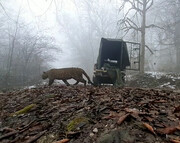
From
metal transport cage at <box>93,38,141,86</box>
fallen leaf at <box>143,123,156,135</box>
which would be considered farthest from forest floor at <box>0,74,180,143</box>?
metal transport cage at <box>93,38,141,86</box>

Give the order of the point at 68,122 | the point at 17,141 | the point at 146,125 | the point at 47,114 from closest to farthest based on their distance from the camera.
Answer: the point at 146,125, the point at 17,141, the point at 68,122, the point at 47,114

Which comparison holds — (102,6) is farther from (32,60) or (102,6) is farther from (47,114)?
(47,114)

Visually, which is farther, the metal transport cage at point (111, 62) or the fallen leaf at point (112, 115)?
the metal transport cage at point (111, 62)

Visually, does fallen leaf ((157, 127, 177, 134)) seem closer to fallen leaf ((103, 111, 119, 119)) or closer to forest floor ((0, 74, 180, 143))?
forest floor ((0, 74, 180, 143))

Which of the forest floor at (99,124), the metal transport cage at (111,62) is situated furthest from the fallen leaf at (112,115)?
the metal transport cage at (111,62)

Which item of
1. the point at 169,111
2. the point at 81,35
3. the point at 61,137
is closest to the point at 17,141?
the point at 61,137

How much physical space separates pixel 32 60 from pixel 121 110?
57.8 feet

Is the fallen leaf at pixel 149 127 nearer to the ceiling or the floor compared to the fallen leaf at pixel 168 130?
nearer to the ceiling

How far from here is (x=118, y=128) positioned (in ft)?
7.42

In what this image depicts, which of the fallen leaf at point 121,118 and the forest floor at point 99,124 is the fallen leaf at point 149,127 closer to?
the forest floor at point 99,124

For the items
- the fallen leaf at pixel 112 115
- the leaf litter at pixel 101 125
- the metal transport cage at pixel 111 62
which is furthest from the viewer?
the metal transport cage at pixel 111 62

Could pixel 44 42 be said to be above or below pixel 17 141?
above

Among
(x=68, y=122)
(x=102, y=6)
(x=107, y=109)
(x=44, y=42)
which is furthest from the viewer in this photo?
(x=102, y=6)

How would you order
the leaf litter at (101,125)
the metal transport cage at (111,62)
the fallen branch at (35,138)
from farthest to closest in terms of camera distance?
the metal transport cage at (111,62)
the fallen branch at (35,138)
the leaf litter at (101,125)
